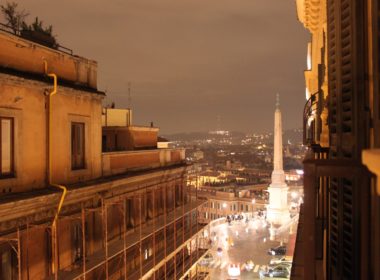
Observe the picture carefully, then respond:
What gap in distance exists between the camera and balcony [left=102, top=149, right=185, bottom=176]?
15.0 meters

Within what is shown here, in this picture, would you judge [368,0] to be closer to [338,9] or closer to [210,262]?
[338,9]

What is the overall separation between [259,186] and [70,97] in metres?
91.3

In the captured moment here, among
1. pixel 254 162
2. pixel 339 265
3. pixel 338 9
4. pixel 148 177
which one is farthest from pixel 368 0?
pixel 254 162

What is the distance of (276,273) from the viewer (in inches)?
1375

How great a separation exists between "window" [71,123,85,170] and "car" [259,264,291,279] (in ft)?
84.0

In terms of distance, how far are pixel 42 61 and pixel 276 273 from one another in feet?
93.8

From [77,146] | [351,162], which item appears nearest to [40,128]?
[77,146]

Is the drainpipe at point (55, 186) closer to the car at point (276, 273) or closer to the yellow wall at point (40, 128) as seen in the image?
the yellow wall at point (40, 128)

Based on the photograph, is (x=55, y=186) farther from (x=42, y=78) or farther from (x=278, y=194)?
(x=278, y=194)

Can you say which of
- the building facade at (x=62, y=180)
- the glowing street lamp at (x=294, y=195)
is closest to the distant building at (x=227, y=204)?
the glowing street lamp at (x=294, y=195)

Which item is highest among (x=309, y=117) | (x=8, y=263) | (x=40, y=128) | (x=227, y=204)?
(x=309, y=117)

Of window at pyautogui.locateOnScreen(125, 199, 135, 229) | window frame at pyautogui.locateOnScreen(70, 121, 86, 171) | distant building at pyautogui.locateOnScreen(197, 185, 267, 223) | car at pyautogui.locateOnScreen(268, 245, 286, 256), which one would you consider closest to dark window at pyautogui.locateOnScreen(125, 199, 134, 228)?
window at pyautogui.locateOnScreen(125, 199, 135, 229)

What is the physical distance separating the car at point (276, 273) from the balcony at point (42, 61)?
25.9m

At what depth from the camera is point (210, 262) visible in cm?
4288
